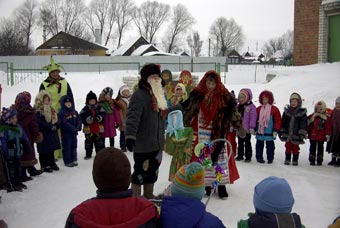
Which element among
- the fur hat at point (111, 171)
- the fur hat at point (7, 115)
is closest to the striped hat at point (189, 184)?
the fur hat at point (111, 171)

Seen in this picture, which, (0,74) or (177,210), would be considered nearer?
(177,210)

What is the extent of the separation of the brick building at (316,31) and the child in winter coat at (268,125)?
385 inches

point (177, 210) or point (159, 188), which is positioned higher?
point (177, 210)

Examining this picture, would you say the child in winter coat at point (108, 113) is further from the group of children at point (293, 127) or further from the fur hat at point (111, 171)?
the fur hat at point (111, 171)

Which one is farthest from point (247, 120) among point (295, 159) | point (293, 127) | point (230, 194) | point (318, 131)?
point (230, 194)

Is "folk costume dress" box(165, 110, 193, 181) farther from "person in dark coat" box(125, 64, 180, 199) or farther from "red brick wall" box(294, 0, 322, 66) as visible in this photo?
"red brick wall" box(294, 0, 322, 66)

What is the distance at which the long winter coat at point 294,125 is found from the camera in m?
7.36

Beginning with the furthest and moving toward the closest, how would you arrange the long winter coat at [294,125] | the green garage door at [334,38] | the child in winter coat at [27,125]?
the green garage door at [334,38] → the long winter coat at [294,125] → the child in winter coat at [27,125]

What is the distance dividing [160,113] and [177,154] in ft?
2.80

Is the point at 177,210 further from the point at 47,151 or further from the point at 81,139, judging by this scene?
the point at 81,139

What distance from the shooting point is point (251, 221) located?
251 cm

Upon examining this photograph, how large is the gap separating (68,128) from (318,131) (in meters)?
4.73

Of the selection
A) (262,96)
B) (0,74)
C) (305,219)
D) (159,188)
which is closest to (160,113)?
(159,188)

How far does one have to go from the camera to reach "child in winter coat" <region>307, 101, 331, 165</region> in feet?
24.3
